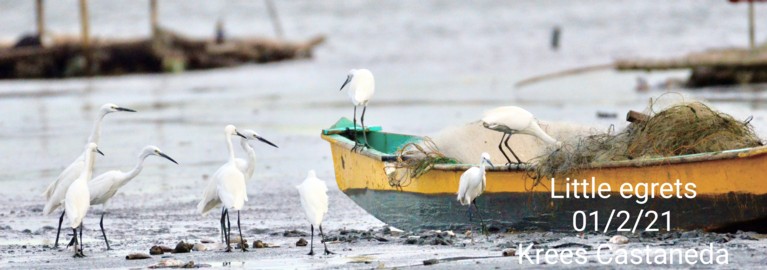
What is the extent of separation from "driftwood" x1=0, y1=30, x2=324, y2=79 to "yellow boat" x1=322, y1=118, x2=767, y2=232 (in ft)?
115

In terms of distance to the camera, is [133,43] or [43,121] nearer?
[43,121]

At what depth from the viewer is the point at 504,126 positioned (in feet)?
29.6

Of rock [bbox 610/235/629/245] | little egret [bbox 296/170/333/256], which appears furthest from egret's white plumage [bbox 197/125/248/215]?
rock [bbox 610/235/629/245]

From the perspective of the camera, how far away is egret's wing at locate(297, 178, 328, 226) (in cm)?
840

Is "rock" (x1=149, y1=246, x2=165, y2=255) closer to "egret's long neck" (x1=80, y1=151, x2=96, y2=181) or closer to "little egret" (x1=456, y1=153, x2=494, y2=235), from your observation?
"egret's long neck" (x1=80, y1=151, x2=96, y2=181)

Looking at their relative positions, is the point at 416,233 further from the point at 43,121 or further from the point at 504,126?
the point at 43,121

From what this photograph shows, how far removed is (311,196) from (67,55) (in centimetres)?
3728

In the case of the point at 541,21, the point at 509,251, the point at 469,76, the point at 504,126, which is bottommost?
the point at 509,251

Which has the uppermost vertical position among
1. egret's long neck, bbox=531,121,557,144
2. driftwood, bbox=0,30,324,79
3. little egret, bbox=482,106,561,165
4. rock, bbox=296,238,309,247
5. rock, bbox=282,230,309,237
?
driftwood, bbox=0,30,324,79

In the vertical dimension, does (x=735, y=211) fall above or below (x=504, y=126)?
below

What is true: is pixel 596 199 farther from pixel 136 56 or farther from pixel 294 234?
pixel 136 56

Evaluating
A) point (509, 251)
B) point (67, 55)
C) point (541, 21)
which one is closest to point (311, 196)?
point (509, 251)

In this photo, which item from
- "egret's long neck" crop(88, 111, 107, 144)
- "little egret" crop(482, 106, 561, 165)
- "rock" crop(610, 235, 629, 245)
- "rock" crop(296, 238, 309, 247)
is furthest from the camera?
"egret's long neck" crop(88, 111, 107, 144)

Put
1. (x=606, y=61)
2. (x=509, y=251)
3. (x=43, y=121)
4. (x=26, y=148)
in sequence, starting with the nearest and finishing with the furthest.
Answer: (x=509, y=251) → (x=26, y=148) → (x=43, y=121) → (x=606, y=61)
